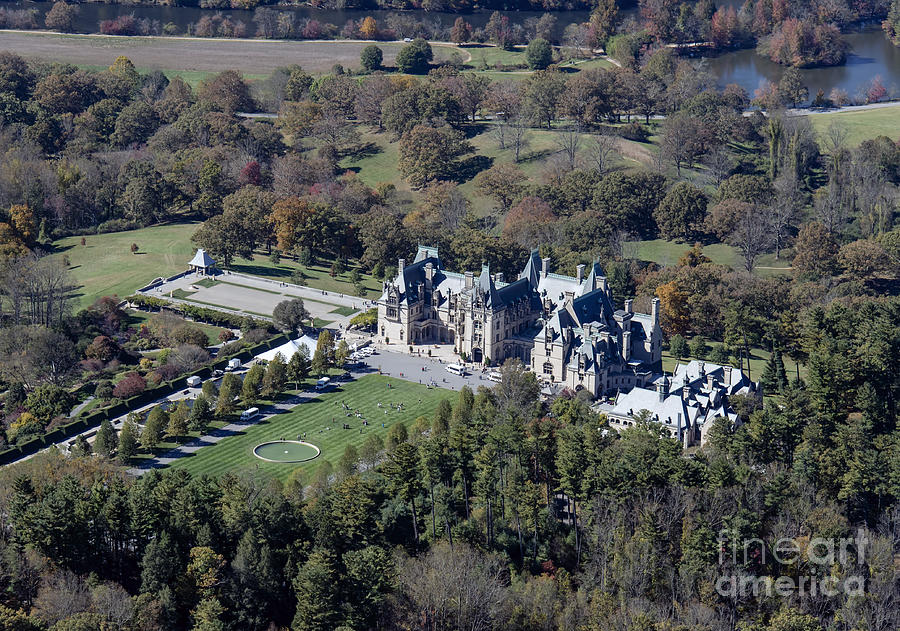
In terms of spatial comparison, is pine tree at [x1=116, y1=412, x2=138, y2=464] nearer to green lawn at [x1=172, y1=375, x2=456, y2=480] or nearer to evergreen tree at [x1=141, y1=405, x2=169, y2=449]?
evergreen tree at [x1=141, y1=405, x2=169, y2=449]

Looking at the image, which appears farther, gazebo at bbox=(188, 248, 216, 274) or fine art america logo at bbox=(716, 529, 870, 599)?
gazebo at bbox=(188, 248, 216, 274)

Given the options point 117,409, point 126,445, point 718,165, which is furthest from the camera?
point 718,165

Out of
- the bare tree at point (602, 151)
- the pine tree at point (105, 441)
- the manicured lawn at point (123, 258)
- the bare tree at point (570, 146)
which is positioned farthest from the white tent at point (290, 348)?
the bare tree at point (602, 151)

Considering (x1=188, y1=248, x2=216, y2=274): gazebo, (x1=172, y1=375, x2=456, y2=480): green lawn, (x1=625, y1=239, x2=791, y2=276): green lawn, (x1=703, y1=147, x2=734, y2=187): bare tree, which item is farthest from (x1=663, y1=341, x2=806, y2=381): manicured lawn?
(x1=188, y1=248, x2=216, y2=274): gazebo

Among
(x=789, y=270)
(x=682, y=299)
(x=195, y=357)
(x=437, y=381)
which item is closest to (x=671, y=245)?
(x=789, y=270)

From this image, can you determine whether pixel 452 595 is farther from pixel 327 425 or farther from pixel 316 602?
pixel 327 425

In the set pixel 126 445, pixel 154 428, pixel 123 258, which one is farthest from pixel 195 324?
pixel 126 445
